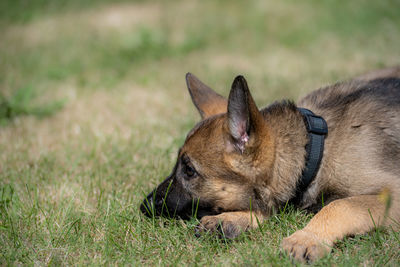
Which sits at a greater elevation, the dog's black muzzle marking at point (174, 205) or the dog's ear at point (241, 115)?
the dog's ear at point (241, 115)

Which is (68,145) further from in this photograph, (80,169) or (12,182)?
(12,182)

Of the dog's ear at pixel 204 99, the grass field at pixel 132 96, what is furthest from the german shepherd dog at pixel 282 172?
the dog's ear at pixel 204 99

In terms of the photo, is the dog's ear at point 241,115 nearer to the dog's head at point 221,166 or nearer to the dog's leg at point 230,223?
the dog's head at point 221,166

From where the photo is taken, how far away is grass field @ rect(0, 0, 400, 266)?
3.02 m

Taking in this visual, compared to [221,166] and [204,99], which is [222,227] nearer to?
[221,166]

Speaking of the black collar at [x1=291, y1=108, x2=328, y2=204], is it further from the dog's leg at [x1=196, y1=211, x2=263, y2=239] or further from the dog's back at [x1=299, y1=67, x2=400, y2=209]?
the dog's leg at [x1=196, y1=211, x2=263, y2=239]

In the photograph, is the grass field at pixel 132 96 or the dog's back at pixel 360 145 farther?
the dog's back at pixel 360 145

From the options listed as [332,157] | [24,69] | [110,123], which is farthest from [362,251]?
[24,69]

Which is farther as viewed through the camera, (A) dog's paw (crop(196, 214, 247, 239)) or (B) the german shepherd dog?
(A) dog's paw (crop(196, 214, 247, 239))

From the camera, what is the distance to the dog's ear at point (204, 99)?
387 centimetres

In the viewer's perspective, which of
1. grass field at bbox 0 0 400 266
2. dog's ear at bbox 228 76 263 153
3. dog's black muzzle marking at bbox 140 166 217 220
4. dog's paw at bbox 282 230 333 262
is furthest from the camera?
dog's black muzzle marking at bbox 140 166 217 220

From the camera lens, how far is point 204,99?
3.94m

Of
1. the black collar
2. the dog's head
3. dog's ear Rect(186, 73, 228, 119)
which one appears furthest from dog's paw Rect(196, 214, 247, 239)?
dog's ear Rect(186, 73, 228, 119)

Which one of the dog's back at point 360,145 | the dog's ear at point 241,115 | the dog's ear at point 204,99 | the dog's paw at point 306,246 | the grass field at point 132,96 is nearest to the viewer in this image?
the dog's paw at point 306,246
